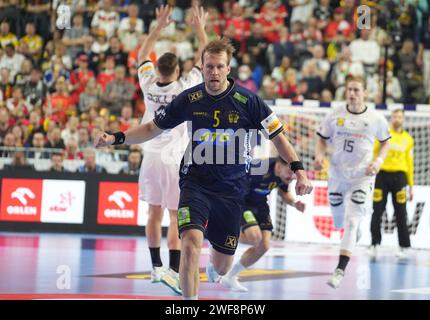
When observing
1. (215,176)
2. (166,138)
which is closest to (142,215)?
(166,138)

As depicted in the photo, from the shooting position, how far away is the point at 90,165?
17641 millimetres

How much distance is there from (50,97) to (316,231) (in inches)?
250

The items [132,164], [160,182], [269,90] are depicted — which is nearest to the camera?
[160,182]

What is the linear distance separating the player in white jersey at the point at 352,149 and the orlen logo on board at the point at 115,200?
624 centimetres

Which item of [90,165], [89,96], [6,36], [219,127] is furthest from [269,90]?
[219,127]

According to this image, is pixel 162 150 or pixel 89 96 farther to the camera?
pixel 89 96

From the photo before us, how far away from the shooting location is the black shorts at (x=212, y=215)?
774cm

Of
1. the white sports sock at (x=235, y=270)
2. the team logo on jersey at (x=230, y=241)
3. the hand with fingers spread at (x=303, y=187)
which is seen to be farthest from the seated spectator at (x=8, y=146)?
Result: the hand with fingers spread at (x=303, y=187)

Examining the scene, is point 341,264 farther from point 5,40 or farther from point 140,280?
point 5,40

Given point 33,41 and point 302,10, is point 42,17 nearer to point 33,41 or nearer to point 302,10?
point 33,41

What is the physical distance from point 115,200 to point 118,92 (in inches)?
116

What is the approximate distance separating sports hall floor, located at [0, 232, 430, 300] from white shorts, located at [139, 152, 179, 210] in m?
1.00

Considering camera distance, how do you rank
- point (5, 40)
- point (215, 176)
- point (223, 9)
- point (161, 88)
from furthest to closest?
point (223, 9) < point (5, 40) < point (161, 88) < point (215, 176)

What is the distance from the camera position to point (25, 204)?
17516 millimetres
